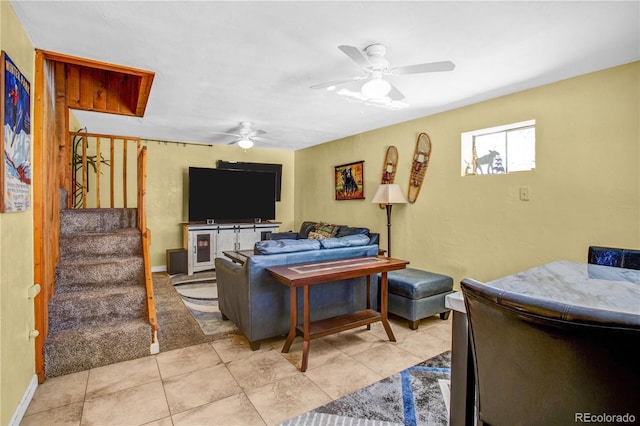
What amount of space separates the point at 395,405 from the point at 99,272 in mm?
2700

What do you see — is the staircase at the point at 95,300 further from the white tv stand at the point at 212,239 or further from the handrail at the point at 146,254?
the white tv stand at the point at 212,239

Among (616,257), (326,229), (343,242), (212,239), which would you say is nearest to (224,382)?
(343,242)

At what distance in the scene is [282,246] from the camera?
→ 2.84m

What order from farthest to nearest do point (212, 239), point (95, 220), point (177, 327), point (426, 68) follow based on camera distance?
point (212, 239) < point (95, 220) < point (177, 327) < point (426, 68)

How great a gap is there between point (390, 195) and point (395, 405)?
2708 mm

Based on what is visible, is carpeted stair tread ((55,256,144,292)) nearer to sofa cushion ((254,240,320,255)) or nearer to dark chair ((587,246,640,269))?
sofa cushion ((254,240,320,255))

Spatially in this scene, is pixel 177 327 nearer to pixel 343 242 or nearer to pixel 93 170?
pixel 343 242

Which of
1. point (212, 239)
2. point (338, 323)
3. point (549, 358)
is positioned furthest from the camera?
point (212, 239)

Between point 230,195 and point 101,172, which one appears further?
point 230,195

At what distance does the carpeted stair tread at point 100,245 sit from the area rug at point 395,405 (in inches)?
95.7

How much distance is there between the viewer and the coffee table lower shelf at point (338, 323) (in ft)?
8.38

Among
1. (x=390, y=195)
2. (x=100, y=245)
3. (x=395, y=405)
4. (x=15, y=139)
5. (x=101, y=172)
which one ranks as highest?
(x=101, y=172)

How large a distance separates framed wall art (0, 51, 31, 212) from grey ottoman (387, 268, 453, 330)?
2902 mm

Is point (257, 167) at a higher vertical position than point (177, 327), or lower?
higher
